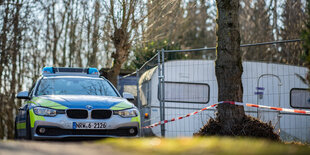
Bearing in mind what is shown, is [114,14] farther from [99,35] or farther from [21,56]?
[21,56]

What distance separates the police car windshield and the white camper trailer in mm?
3605

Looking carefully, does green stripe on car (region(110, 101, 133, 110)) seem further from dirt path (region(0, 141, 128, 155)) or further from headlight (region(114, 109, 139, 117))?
dirt path (region(0, 141, 128, 155))

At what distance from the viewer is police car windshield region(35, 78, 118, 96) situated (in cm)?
1035

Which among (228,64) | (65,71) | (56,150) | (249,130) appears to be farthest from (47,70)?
(56,150)

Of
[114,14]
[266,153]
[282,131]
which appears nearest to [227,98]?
[282,131]

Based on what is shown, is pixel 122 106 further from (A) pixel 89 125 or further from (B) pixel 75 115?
(B) pixel 75 115

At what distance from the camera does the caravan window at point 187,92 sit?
14828 millimetres

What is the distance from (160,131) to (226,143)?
8.48m

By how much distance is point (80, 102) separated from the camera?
368 inches

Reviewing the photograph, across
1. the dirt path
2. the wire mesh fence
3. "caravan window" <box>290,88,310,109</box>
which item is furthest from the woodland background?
the dirt path

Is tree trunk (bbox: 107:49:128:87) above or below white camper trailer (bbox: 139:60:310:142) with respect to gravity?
above

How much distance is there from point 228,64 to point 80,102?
120 inches

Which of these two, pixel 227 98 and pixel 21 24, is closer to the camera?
pixel 227 98

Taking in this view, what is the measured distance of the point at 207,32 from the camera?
39.9 meters
